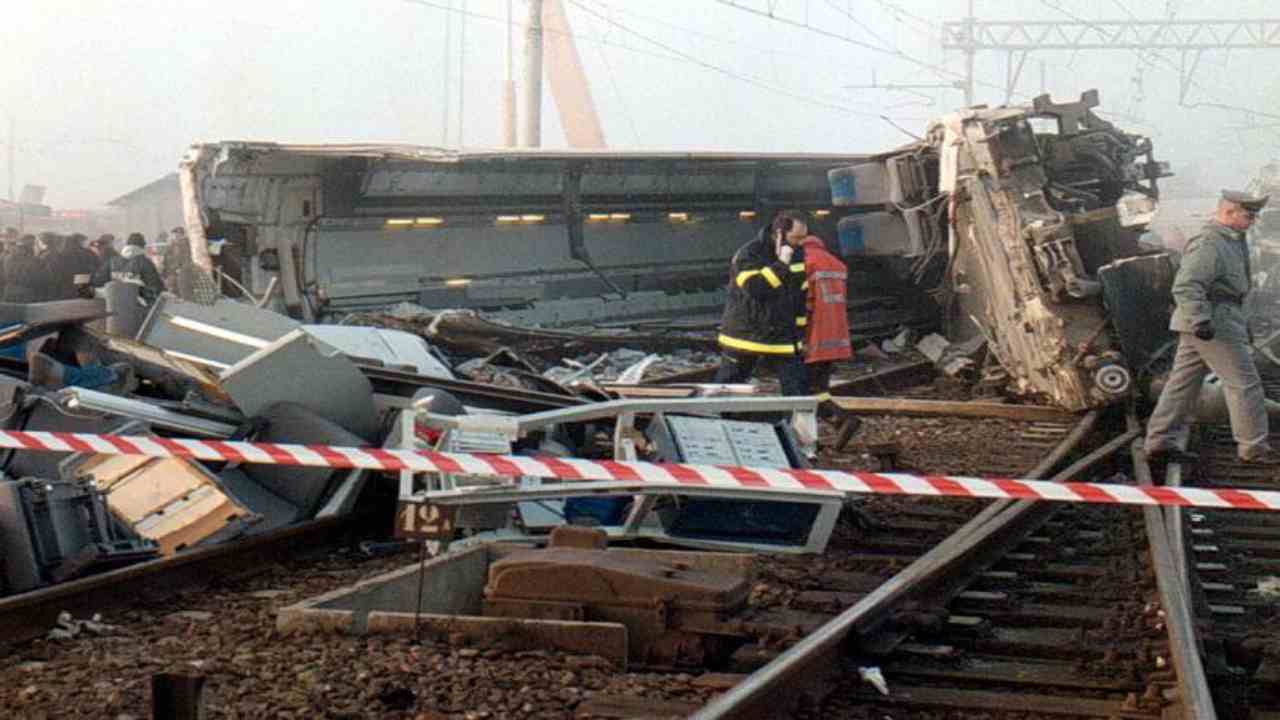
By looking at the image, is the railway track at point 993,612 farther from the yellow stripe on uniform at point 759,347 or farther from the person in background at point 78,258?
the person in background at point 78,258

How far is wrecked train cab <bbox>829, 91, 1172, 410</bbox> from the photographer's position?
1279 cm

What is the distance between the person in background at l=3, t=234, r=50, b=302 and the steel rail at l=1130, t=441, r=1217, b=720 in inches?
452

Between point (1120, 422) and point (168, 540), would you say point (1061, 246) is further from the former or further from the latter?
point (168, 540)

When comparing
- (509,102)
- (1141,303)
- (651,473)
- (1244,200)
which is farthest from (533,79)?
(651,473)

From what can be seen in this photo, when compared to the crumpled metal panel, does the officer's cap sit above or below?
above

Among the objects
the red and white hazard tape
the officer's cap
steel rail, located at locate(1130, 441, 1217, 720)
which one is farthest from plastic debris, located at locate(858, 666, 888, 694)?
the officer's cap

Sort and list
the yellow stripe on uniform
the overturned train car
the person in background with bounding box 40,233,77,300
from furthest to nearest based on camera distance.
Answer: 1. the person in background with bounding box 40,233,77,300
2. the overturned train car
3. the yellow stripe on uniform

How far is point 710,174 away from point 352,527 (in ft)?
39.9

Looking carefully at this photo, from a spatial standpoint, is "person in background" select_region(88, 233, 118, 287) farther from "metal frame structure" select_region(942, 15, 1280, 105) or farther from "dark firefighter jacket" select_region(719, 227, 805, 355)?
"metal frame structure" select_region(942, 15, 1280, 105)

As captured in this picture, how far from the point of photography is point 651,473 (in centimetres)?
648

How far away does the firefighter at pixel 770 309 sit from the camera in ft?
40.5

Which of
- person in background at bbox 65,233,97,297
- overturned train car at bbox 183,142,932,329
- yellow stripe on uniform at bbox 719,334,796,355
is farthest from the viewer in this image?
person in background at bbox 65,233,97,297

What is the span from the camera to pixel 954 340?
16.9m

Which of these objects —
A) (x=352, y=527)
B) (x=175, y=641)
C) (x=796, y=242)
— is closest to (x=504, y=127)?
(x=796, y=242)
